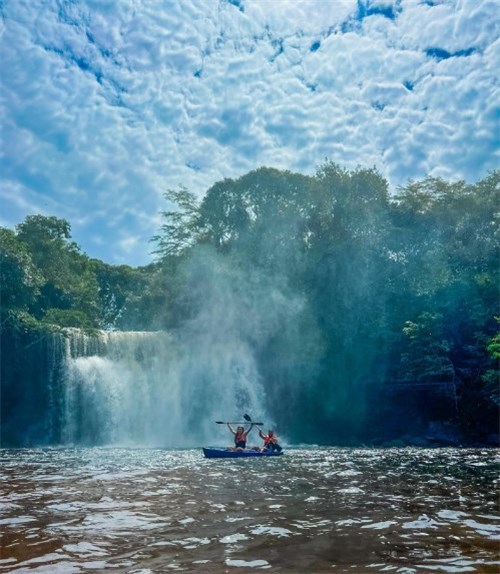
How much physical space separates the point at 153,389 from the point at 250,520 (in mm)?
22390

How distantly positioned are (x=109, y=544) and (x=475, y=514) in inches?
228

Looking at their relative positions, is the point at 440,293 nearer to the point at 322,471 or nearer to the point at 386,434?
the point at 386,434

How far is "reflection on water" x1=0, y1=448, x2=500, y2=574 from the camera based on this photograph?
250 inches

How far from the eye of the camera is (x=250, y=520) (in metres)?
8.58

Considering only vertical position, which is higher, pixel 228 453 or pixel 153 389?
pixel 153 389

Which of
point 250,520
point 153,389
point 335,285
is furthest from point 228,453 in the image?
point 335,285

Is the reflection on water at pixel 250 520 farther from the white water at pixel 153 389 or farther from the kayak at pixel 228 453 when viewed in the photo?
the white water at pixel 153 389

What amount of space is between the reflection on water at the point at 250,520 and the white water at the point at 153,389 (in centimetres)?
1300

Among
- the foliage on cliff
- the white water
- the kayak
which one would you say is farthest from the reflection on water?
the foliage on cliff

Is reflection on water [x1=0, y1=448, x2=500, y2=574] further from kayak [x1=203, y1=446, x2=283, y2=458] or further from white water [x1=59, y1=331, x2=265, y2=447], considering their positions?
white water [x1=59, y1=331, x2=265, y2=447]

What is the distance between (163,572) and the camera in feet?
19.3

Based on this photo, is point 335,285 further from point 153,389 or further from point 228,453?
point 228,453

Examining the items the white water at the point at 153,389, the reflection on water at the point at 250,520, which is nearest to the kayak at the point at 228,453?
the reflection on water at the point at 250,520

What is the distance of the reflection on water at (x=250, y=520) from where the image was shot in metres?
6.36
